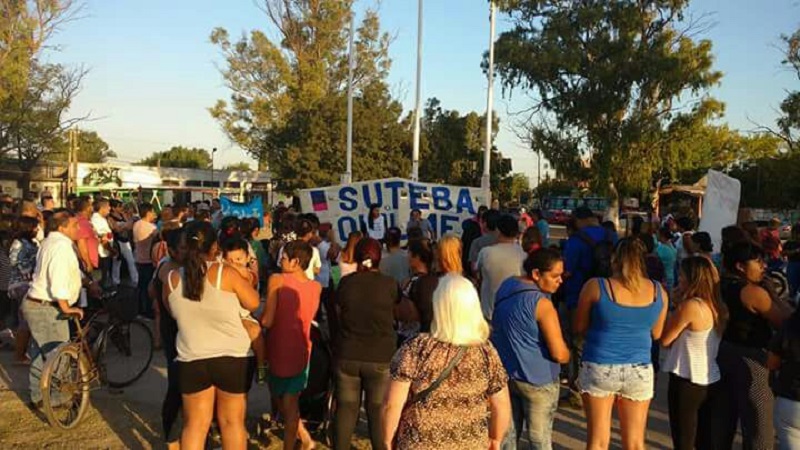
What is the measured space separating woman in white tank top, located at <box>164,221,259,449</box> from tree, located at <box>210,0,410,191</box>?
35.9 meters

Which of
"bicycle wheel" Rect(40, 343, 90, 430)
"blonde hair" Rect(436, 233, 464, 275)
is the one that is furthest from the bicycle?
"blonde hair" Rect(436, 233, 464, 275)

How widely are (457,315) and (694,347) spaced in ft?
7.17

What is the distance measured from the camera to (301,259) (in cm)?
468

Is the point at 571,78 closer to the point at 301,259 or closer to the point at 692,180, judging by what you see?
the point at 301,259

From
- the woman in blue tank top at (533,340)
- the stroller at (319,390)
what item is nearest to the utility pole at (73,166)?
the stroller at (319,390)

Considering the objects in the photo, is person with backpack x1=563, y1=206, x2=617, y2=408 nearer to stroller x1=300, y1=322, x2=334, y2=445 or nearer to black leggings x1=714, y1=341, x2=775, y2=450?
black leggings x1=714, y1=341, x2=775, y2=450

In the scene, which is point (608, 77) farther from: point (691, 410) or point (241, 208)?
point (691, 410)

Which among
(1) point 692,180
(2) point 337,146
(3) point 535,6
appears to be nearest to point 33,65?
(2) point 337,146

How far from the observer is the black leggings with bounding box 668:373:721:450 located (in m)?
4.49

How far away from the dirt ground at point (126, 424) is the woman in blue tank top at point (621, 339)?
1.45 meters

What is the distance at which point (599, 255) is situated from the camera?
6.35m

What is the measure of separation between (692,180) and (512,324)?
54453 mm

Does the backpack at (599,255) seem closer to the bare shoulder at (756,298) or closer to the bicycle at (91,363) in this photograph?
the bare shoulder at (756,298)

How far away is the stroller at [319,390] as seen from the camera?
17.5ft
